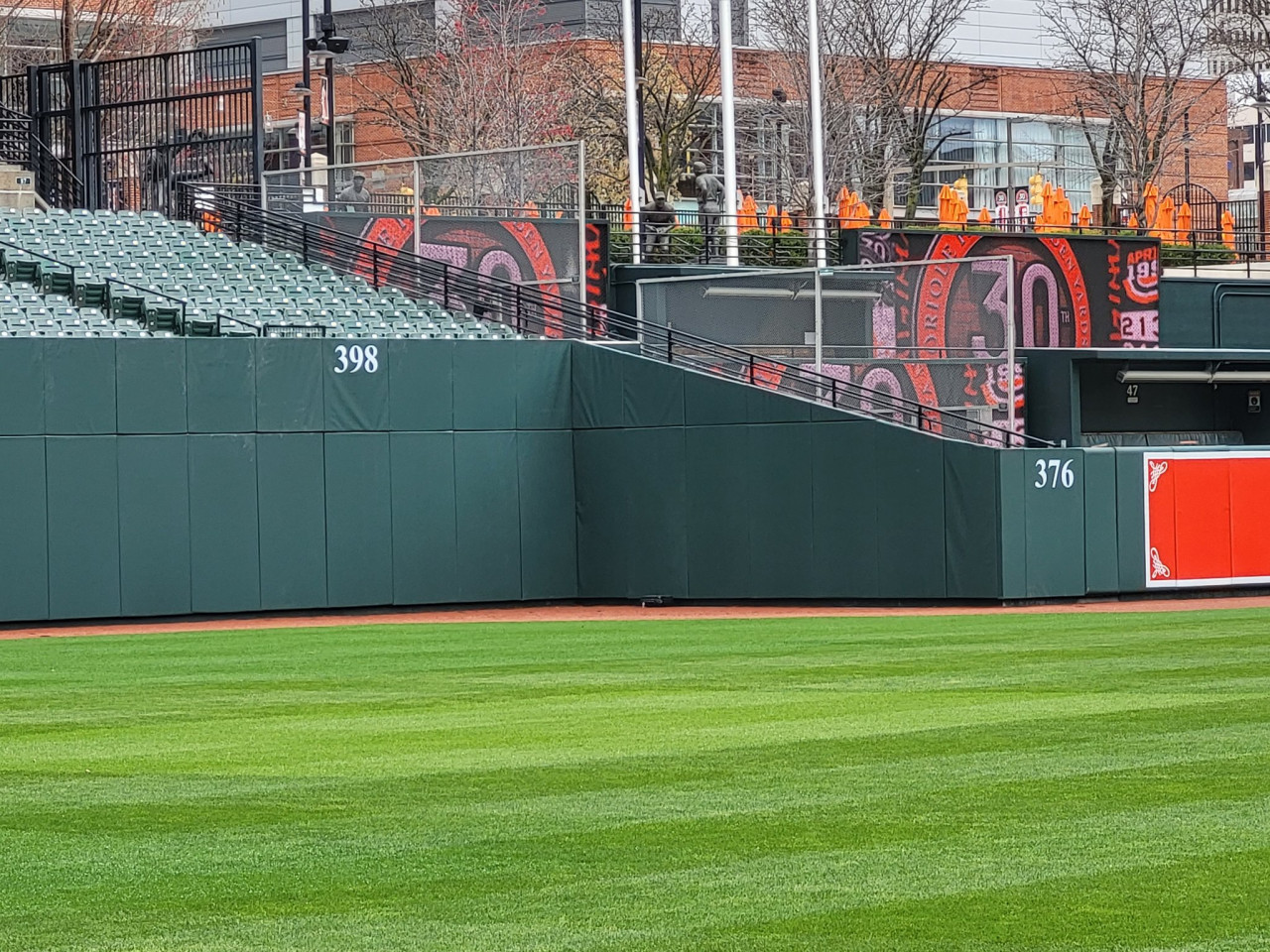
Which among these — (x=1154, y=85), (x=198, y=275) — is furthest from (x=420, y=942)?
(x=1154, y=85)

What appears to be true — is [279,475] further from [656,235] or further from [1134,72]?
[1134,72]

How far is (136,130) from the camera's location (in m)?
34.1

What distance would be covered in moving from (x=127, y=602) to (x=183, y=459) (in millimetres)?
1883

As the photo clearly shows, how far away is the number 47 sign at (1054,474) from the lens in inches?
989

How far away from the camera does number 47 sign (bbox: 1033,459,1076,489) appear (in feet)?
82.4

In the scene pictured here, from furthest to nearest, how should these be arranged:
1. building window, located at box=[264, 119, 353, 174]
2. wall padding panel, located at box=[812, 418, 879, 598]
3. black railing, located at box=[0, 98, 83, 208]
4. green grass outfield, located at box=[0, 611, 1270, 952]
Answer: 1. building window, located at box=[264, 119, 353, 174]
2. black railing, located at box=[0, 98, 83, 208]
3. wall padding panel, located at box=[812, 418, 879, 598]
4. green grass outfield, located at box=[0, 611, 1270, 952]

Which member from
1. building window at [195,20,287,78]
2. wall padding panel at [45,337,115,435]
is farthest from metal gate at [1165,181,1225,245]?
building window at [195,20,287,78]

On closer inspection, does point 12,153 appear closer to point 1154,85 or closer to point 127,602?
point 127,602

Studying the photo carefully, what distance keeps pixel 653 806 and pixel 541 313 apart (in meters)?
20.9

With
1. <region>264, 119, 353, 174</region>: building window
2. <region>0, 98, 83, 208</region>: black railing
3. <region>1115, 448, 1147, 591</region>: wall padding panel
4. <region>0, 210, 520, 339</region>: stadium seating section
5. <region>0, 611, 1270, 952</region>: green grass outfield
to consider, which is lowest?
<region>0, 611, 1270, 952</region>: green grass outfield

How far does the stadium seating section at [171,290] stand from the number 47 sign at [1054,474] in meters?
7.63

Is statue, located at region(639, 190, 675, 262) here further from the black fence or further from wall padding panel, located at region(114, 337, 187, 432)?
wall padding panel, located at region(114, 337, 187, 432)

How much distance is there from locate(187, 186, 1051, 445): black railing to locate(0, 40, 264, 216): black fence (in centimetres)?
104

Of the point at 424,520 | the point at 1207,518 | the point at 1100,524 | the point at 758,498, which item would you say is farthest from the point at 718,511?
the point at 1207,518
